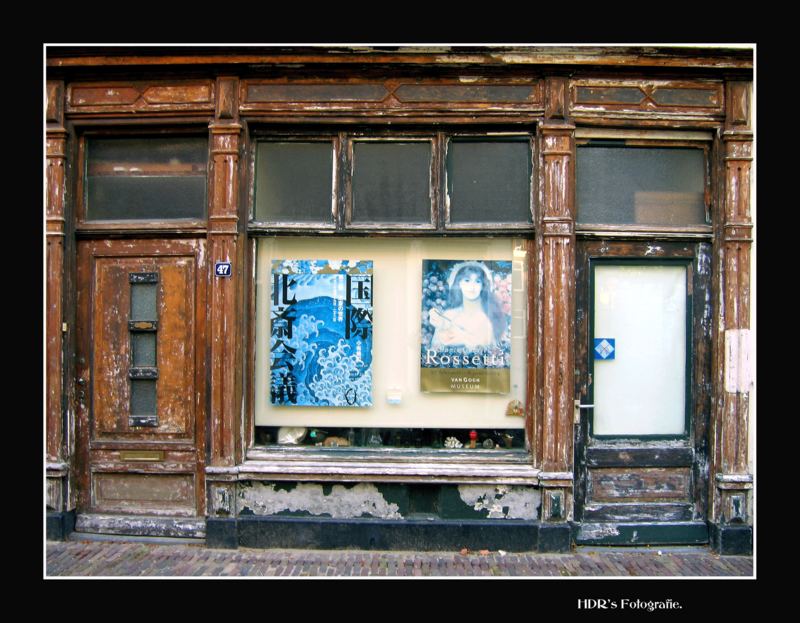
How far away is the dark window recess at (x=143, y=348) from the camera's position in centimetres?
614

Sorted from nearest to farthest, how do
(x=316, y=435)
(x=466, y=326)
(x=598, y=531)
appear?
1. (x=598, y=531)
2. (x=466, y=326)
3. (x=316, y=435)

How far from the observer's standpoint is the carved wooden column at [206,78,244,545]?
5922 mm

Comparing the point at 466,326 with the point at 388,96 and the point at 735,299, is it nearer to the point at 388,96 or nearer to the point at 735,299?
the point at 388,96

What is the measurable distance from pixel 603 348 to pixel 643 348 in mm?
377

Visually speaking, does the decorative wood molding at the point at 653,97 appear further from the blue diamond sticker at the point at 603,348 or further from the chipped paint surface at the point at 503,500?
the chipped paint surface at the point at 503,500

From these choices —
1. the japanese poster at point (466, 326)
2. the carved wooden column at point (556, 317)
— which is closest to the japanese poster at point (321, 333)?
the japanese poster at point (466, 326)

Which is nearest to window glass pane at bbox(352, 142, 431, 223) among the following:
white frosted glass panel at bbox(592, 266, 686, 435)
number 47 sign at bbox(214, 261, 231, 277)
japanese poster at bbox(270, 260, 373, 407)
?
japanese poster at bbox(270, 260, 373, 407)

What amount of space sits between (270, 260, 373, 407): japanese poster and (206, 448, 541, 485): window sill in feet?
1.57

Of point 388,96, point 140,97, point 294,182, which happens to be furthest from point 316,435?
point 140,97

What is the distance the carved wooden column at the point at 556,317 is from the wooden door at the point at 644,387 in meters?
0.23

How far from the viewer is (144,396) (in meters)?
6.18

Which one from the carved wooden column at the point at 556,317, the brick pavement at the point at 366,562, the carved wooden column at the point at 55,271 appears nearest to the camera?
the brick pavement at the point at 366,562

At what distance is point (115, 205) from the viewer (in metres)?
6.27

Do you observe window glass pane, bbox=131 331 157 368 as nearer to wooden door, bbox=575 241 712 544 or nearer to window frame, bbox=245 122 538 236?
window frame, bbox=245 122 538 236
